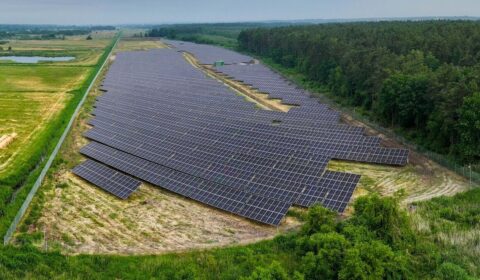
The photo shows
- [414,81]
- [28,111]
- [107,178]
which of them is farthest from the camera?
[28,111]

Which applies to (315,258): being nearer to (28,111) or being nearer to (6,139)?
(6,139)

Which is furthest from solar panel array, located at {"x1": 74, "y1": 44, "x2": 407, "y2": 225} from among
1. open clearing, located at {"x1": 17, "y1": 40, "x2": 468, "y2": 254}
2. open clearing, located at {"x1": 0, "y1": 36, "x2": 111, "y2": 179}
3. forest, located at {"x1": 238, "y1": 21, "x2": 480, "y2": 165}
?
open clearing, located at {"x1": 0, "y1": 36, "x2": 111, "y2": 179}

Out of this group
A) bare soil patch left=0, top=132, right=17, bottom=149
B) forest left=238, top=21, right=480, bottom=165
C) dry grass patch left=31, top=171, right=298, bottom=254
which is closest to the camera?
dry grass patch left=31, top=171, right=298, bottom=254

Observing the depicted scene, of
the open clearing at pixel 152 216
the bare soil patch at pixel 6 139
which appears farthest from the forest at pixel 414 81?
the bare soil patch at pixel 6 139

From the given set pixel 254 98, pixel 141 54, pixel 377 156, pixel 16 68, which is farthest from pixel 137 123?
pixel 141 54

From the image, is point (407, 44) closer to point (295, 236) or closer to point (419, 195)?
point (419, 195)

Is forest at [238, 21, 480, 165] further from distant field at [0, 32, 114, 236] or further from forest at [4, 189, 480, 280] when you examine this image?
distant field at [0, 32, 114, 236]

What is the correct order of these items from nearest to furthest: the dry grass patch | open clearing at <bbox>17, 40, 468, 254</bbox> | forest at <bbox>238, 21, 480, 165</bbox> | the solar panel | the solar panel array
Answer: the dry grass patch
open clearing at <bbox>17, 40, 468, 254</bbox>
the solar panel array
the solar panel
forest at <bbox>238, 21, 480, 165</bbox>

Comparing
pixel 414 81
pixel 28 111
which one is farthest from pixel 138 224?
pixel 28 111
